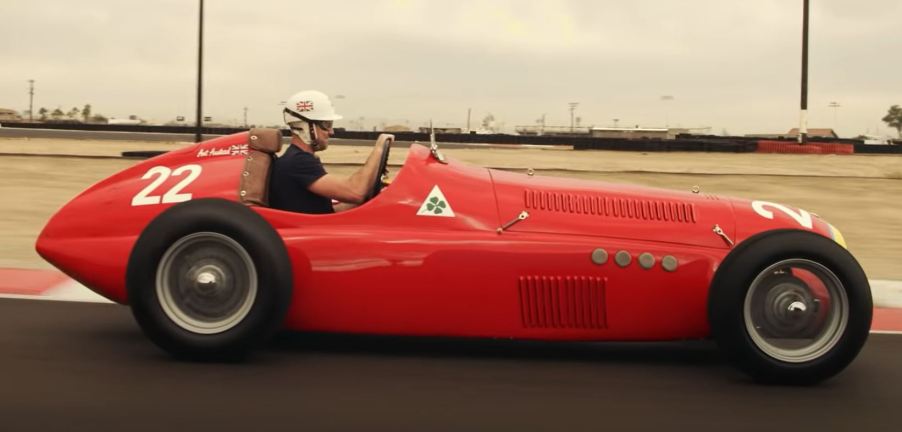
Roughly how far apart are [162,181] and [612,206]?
230 cm

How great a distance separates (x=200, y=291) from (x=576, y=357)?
1.88 meters

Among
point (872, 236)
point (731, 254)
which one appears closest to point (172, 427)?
point (731, 254)

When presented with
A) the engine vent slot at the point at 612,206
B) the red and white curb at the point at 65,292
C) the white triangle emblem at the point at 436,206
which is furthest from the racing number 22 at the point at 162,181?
the engine vent slot at the point at 612,206

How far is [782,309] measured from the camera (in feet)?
15.4

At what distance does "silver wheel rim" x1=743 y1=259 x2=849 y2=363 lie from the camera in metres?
4.66

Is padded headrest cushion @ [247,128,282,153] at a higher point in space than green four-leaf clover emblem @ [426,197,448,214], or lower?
higher

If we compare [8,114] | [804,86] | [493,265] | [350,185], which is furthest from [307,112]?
[8,114]

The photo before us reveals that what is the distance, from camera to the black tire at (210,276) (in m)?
4.73

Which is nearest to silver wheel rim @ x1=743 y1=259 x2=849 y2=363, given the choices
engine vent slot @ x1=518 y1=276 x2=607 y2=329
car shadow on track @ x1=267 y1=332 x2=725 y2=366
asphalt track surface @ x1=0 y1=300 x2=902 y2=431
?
asphalt track surface @ x1=0 y1=300 x2=902 y2=431

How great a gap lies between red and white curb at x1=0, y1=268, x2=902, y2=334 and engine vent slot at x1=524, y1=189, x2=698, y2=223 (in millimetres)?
1894

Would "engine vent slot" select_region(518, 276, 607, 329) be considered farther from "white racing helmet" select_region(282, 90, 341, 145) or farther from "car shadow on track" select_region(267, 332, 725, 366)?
"white racing helmet" select_region(282, 90, 341, 145)

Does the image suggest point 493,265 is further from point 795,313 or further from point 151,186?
point 151,186

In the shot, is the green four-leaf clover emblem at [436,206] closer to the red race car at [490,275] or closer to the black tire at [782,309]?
the red race car at [490,275]

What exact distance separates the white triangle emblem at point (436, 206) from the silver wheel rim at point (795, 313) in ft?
4.83
